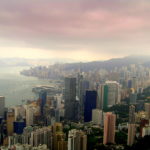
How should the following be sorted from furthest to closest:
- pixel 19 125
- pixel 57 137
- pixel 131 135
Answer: pixel 19 125 → pixel 131 135 → pixel 57 137

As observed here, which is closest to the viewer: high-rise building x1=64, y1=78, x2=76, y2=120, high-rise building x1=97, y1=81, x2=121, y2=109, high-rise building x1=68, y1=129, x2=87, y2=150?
high-rise building x1=68, y1=129, x2=87, y2=150

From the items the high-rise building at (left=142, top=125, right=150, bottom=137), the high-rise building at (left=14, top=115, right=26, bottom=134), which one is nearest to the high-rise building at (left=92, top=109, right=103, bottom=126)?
the high-rise building at (left=142, top=125, right=150, bottom=137)

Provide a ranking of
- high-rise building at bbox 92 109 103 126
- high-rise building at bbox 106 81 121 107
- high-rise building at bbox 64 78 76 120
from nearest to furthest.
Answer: high-rise building at bbox 92 109 103 126
high-rise building at bbox 64 78 76 120
high-rise building at bbox 106 81 121 107

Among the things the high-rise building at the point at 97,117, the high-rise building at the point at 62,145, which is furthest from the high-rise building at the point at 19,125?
the high-rise building at the point at 97,117

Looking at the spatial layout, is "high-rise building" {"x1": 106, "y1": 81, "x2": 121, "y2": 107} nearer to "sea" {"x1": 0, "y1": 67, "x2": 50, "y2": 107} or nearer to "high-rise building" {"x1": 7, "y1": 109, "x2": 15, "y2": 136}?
"sea" {"x1": 0, "y1": 67, "x2": 50, "y2": 107}

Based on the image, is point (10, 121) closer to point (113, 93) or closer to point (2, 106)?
point (2, 106)

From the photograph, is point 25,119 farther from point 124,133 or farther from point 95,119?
point 124,133

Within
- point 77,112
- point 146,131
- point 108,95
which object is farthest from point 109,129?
point 108,95

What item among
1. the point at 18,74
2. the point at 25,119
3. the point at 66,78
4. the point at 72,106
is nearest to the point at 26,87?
the point at 18,74
